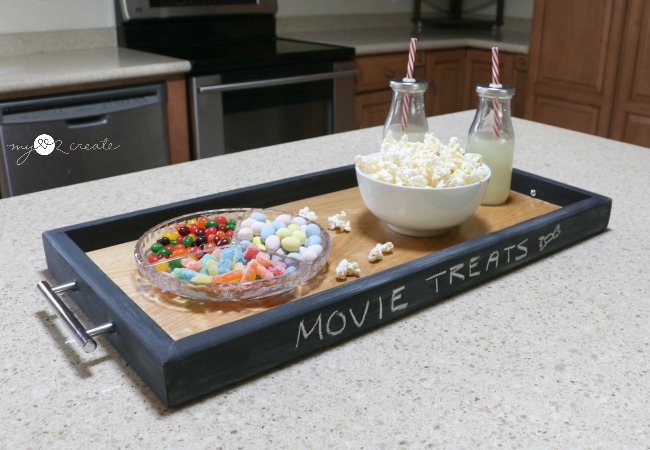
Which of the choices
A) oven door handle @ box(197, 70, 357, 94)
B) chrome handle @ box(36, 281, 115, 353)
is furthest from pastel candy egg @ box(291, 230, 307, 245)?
oven door handle @ box(197, 70, 357, 94)

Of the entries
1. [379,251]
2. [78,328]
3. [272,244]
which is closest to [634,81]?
[379,251]

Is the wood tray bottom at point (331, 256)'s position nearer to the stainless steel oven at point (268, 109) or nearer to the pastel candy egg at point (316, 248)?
the pastel candy egg at point (316, 248)

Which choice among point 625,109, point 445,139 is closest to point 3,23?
point 445,139

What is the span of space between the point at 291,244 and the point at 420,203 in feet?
0.66

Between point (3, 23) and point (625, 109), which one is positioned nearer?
point (3, 23)

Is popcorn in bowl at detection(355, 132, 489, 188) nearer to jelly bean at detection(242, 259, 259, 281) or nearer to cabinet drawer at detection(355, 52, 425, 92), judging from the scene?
jelly bean at detection(242, 259, 259, 281)

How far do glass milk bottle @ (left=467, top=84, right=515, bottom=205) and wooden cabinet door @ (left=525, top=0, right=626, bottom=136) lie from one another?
7.44 feet

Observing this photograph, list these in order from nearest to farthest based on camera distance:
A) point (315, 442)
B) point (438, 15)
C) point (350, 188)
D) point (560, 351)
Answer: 1. point (315, 442)
2. point (560, 351)
3. point (350, 188)
4. point (438, 15)

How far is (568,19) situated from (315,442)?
10.1 ft

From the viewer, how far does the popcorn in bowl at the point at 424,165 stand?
0.92 meters

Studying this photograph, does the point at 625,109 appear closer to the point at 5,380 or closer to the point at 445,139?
the point at 445,139

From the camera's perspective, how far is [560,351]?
74 cm

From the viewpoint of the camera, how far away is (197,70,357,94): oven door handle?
2.61 metres

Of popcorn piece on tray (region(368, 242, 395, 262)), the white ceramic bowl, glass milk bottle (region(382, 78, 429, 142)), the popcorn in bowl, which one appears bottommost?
popcorn piece on tray (region(368, 242, 395, 262))
